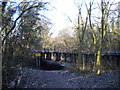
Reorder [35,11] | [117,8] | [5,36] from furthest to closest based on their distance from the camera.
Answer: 1. [117,8]
2. [35,11]
3. [5,36]

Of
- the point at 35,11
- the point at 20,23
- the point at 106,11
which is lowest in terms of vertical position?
the point at 20,23

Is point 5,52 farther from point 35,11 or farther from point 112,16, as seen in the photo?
point 112,16

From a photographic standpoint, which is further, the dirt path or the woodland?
the dirt path

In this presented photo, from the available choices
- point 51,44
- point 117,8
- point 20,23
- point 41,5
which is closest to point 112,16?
point 117,8

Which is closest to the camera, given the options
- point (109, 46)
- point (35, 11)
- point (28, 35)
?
point (35, 11)

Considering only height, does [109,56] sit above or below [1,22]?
below

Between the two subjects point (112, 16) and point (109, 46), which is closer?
point (112, 16)

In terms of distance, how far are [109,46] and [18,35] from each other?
10607 millimetres

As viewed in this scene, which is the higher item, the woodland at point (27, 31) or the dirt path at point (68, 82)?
the woodland at point (27, 31)

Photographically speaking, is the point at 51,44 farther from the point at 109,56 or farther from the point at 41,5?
the point at 41,5

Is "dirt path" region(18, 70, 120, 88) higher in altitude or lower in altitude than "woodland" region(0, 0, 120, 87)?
lower

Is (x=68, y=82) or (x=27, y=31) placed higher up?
(x=27, y=31)

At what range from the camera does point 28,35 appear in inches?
A: 299

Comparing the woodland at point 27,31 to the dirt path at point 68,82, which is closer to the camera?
the woodland at point 27,31
